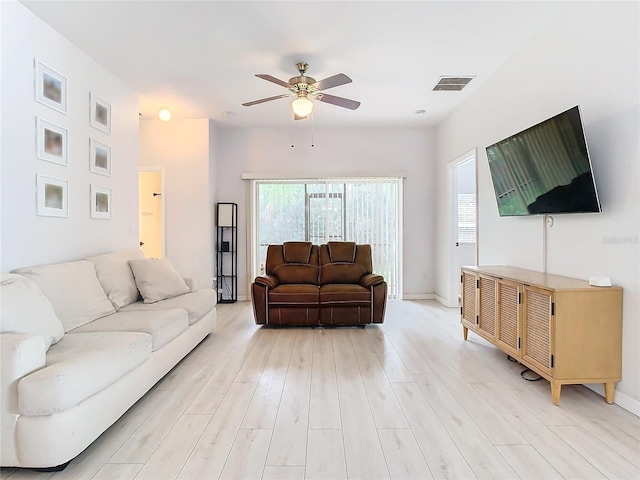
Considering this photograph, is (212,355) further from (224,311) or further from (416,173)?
(416,173)

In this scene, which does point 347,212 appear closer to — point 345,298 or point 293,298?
point 345,298

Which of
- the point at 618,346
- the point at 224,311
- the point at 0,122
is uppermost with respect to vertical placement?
the point at 0,122

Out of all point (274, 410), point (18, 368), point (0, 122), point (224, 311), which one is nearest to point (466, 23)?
point (274, 410)

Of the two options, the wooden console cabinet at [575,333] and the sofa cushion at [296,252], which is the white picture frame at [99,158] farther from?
the wooden console cabinet at [575,333]

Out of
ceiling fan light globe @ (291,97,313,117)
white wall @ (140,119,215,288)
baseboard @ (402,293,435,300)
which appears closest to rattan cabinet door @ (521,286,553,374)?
ceiling fan light globe @ (291,97,313,117)

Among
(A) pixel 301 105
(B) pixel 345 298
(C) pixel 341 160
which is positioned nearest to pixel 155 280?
(B) pixel 345 298

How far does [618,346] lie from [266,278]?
10.9 ft

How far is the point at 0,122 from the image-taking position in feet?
8.07

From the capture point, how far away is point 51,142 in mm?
2932

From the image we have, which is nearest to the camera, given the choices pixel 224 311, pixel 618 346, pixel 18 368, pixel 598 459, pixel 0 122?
pixel 18 368

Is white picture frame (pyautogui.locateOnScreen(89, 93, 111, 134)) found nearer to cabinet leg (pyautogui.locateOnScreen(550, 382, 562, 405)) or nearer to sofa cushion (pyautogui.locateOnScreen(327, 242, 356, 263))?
sofa cushion (pyautogui.locateOnScreen(327, 242, 356, 263))

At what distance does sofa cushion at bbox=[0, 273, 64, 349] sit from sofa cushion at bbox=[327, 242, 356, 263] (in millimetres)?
3247

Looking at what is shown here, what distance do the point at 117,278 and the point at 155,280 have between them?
334 millimetres

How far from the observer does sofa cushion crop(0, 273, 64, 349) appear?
76.4 inches
